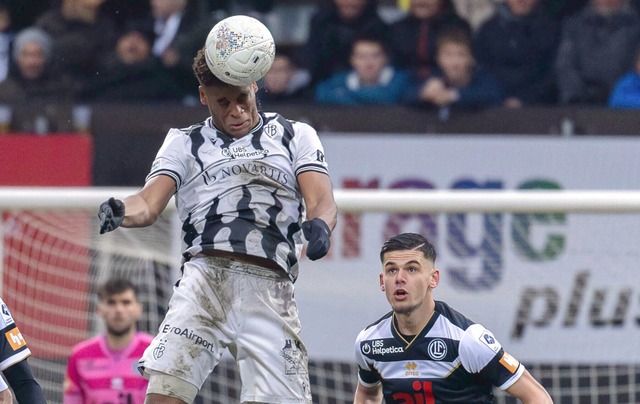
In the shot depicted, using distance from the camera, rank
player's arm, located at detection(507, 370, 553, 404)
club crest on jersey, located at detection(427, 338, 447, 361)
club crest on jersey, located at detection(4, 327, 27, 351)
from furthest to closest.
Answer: club crest on jersey, located at detection(427, 338, 447, 361), player's arm, located at detection(507, 370, 553, 404), club crest on jersey, located at detection(4, 327, 27, 351)

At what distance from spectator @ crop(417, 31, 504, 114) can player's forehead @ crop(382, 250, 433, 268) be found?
3153 millimetres

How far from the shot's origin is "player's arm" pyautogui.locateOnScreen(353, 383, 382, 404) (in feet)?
17.6

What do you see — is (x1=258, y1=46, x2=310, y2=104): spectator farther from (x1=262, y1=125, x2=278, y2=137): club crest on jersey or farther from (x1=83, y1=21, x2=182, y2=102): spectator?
(x1=262, y1=125, x2=278, y2=137): club crest on jersey

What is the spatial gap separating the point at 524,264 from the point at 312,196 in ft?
11.2

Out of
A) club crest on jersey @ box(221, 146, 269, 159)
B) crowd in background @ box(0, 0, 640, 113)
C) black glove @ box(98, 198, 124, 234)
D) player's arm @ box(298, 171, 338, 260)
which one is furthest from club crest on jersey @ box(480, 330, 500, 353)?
crowd in background @ box(0, 0, 640, 113)

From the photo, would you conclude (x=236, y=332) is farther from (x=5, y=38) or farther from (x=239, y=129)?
(x=5, y=38)

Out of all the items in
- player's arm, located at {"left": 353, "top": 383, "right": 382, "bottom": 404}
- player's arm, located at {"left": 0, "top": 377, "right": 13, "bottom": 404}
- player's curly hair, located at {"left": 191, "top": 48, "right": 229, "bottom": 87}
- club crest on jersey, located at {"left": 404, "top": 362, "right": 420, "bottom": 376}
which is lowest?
player's arm, located at {"left": 353, "top": 383, "right": 382, "bottom": 404}

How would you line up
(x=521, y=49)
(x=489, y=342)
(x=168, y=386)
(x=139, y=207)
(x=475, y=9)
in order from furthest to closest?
(x=475, y=9), (x=521, y=49), (x=489, y=342), (x=168, y=386), (x=139, y=207)

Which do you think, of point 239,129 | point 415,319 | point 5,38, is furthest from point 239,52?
point 5,38

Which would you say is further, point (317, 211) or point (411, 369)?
point (411, 369)

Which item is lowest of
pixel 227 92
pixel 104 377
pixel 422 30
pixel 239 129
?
pixel 104 377

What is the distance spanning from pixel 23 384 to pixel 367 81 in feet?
14.6

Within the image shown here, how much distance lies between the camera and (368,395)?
5.36 meters

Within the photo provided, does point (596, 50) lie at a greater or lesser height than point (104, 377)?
greater
